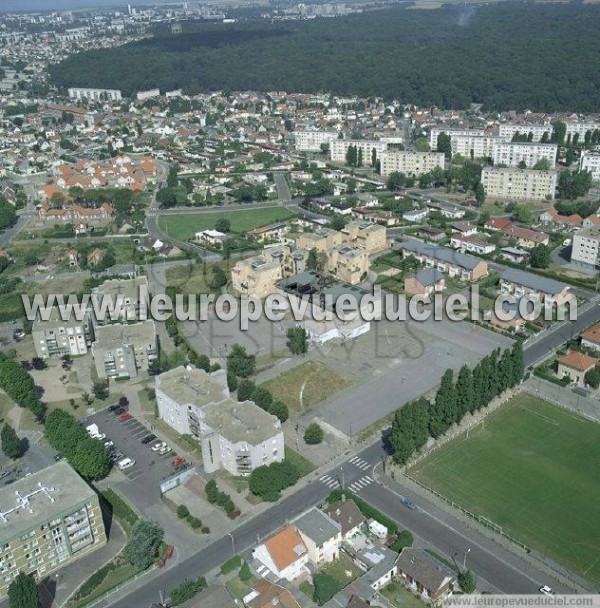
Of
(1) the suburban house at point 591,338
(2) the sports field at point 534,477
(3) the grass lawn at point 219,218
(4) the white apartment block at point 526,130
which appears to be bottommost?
(2) the sports field at point 534,477

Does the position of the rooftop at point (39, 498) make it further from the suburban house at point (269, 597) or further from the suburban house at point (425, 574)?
the suburban house at point (425, 574)

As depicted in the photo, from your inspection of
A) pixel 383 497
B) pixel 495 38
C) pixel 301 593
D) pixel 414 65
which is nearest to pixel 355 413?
pixel 383 497

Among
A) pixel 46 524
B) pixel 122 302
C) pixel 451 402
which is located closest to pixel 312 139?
pixel 122 302

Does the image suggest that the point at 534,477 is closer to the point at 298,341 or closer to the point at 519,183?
the point at 298,341

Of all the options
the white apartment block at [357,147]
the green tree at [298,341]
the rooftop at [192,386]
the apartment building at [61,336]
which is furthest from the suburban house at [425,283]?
the white apartment block at [357,147]

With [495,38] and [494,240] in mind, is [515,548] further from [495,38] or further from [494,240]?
[495,38]

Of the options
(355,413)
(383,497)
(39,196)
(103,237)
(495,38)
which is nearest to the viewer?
(383,497)
